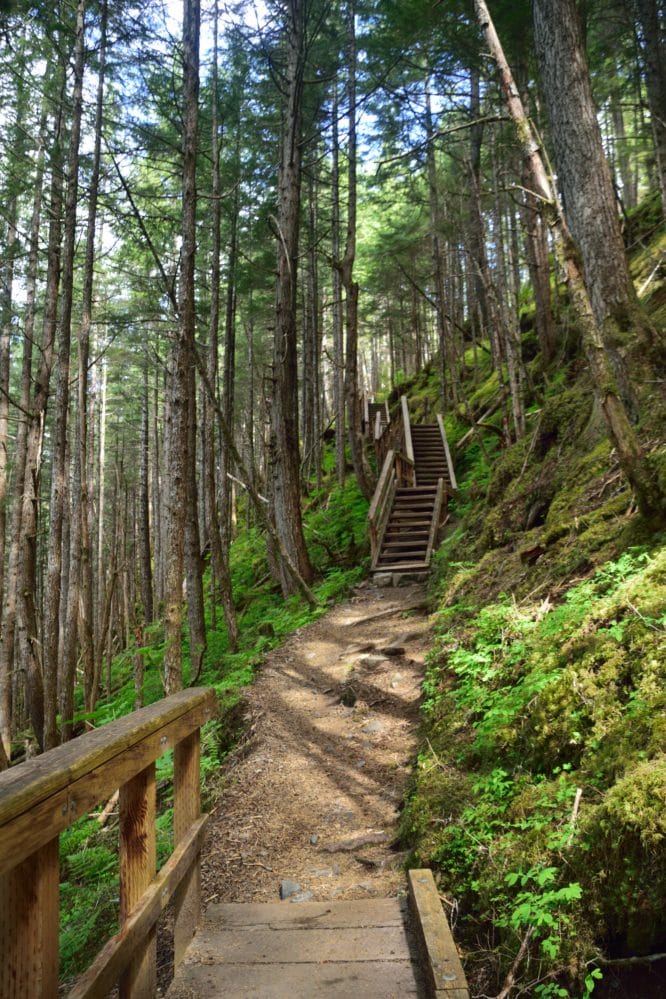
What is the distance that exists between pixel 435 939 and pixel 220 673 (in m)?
6.92

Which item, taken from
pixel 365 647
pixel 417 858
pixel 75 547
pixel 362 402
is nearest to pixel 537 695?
pixel 417 858

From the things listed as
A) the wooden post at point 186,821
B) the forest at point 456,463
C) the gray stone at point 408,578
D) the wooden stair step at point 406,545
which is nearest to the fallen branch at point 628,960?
the forest at point 456,463

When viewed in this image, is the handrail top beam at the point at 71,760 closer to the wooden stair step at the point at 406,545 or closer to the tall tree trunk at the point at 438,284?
the wooden stair step at the point at 406,545

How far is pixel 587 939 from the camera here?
208cm

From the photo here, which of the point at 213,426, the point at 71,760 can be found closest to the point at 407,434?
the point at 213,426

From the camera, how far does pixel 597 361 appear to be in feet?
13.4

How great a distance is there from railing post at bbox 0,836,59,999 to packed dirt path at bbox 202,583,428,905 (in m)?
2.31

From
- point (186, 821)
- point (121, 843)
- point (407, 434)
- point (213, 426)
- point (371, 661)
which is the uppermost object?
point (407, 434)

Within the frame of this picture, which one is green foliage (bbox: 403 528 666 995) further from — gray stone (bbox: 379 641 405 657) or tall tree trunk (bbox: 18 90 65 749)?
tall tree trunk (bbox: 18 90 65 749)

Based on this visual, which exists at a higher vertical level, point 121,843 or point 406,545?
point 406,545

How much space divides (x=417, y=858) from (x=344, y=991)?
111 cm

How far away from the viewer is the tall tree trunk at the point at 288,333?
1082 centimetres

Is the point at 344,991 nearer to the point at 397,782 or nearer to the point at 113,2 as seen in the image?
the point at 397,782

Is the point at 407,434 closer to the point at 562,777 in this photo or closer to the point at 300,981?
the point at 562,777
